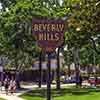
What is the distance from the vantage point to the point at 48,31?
521 inches

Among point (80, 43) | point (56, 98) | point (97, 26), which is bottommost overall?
point (56, 98)

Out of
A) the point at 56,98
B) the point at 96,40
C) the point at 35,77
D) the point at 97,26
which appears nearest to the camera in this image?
the point at 97,26

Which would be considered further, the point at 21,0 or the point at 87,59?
the point at 87,59

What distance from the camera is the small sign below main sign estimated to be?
1325 cm

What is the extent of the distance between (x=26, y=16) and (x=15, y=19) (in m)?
1.35

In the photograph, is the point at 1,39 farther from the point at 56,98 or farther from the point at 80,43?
the point at 56,98

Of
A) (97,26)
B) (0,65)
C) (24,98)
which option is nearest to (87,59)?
(0,65)

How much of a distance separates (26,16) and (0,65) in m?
11.4

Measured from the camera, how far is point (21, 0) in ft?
160

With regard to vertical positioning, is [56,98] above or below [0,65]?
below

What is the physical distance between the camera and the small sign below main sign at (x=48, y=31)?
13250 mm

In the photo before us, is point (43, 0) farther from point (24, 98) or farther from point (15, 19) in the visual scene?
point (24, 98)

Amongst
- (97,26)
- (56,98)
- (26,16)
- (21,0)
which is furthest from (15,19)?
(97,26)

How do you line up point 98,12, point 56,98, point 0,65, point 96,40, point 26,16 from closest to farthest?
point 98,12, point 56,98, point 26,16, point 96,40, point 0,65
